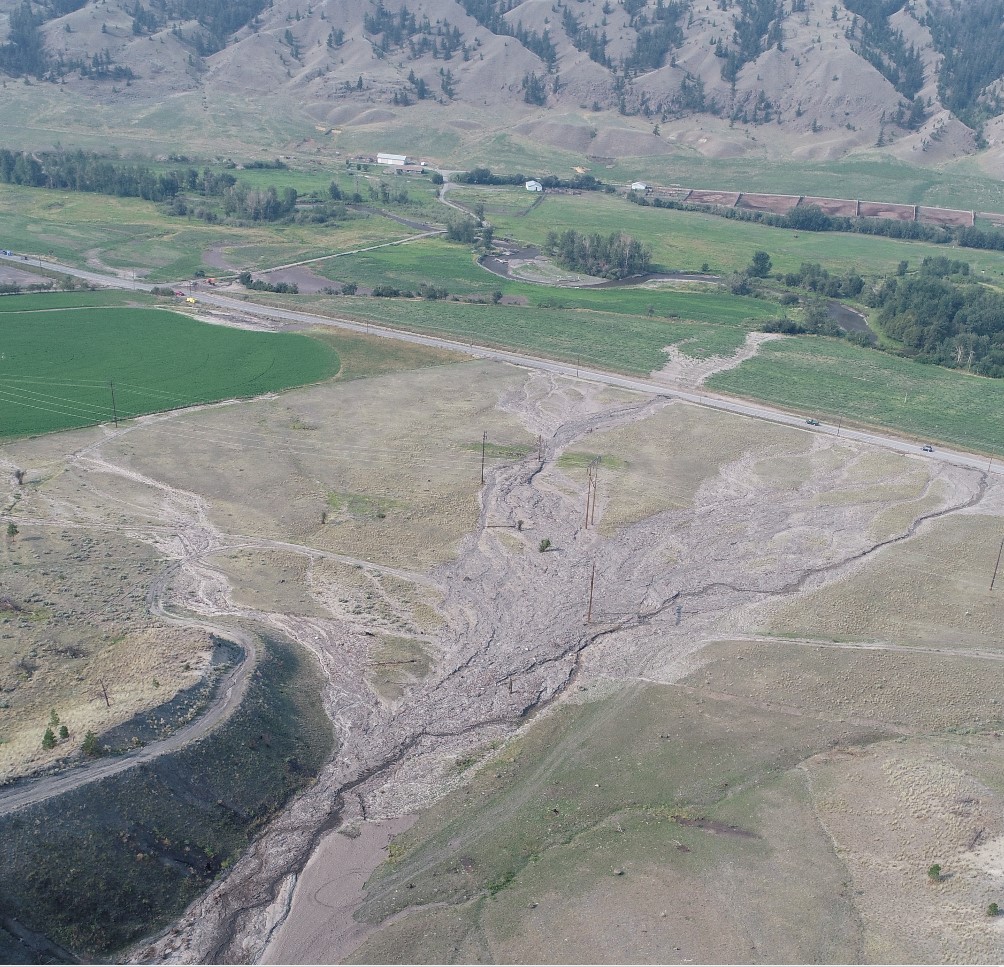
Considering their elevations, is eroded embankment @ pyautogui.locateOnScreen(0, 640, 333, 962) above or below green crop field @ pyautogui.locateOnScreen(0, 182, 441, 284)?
below

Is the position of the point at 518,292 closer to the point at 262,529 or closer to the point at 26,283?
the point at 26,283

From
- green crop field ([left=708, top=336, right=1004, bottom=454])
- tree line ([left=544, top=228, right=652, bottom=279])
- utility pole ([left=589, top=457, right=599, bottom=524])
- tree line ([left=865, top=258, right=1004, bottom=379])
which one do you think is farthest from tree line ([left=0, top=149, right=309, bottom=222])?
utility pole ([left=589, top=457, right=599, bottom=524])

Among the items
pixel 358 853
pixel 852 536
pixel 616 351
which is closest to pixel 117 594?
pixel 358 853

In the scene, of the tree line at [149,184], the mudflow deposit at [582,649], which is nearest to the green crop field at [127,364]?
the mudflow deposit at [582,649]

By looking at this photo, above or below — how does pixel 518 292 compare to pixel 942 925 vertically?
above

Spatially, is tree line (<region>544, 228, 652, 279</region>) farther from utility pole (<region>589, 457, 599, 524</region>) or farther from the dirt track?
utility pole (<region>589, 457, 599, 524</region>)
